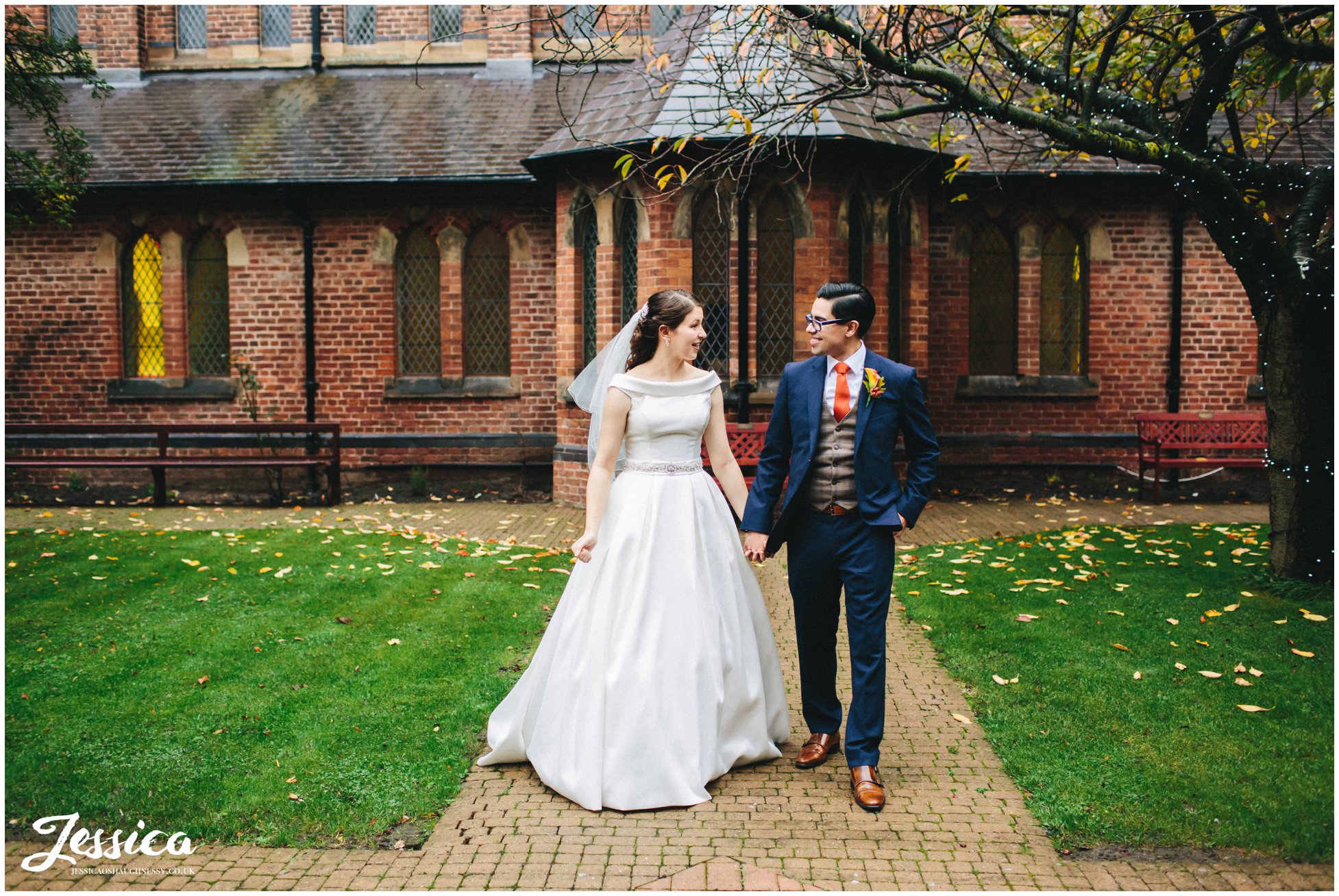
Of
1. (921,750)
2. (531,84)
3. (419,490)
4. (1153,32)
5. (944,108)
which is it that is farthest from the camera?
(531,84)

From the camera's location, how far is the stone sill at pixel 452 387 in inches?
525

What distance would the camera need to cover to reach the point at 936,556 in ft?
29.5

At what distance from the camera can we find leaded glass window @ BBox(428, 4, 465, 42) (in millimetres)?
15102

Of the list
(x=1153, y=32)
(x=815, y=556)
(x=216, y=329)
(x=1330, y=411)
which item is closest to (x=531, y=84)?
(x=216, y=329)

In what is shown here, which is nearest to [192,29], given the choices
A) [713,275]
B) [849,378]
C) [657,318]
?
Result: [713,275]

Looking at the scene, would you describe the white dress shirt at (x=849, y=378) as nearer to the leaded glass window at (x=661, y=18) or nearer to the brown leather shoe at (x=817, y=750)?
the brown leather shoe at (x=817, y=750)

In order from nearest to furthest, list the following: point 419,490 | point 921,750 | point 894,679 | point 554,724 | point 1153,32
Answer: point 554,724 → point 921,750 → point 894,679 → point 1153,32 → point 419,490

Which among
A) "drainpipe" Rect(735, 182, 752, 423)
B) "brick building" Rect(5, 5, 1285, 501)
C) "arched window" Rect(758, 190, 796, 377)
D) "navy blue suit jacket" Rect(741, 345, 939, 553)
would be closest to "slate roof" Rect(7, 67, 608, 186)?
"brick building" Rect(5, 5, 1285, 501)

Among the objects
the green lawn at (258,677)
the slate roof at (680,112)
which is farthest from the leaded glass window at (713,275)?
the green lawn at (258,677)

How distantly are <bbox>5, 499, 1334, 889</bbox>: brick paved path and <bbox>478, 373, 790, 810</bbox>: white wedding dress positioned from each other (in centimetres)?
12

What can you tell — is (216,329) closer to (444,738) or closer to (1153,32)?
(444,738)

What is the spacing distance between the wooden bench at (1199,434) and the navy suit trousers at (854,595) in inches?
361

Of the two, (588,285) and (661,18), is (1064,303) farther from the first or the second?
(661,18)

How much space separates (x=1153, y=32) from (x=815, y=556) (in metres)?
6.80
